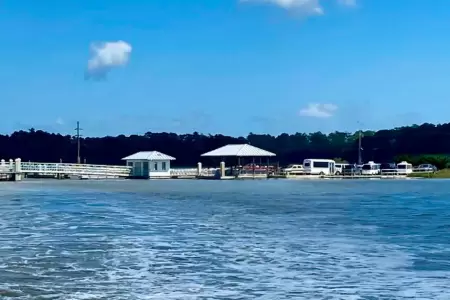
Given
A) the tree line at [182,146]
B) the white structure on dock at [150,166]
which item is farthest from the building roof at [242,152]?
the tree line at [182,146]

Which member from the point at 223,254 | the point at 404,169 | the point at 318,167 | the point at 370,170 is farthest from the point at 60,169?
the point at 223,254

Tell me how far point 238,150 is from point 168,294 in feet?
231

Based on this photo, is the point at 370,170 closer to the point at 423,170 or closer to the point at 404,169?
the point at 404,169

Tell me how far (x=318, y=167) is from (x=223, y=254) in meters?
73.0

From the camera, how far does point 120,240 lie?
62.0 feet

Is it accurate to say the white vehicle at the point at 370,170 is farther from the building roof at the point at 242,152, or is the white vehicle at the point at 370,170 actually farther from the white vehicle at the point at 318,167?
the building roof at the point at 242,152

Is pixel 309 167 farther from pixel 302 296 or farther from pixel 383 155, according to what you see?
pixel 302 296

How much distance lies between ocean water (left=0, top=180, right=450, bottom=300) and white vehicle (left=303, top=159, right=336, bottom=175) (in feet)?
190

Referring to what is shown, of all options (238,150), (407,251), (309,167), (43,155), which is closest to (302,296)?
(407,251)

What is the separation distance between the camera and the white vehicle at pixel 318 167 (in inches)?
3413

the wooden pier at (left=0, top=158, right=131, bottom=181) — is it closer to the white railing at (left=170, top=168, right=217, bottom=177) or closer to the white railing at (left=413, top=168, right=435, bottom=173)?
the white railing at (left=170, top=168, right=217, bottom=177)

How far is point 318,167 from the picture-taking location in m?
88.6

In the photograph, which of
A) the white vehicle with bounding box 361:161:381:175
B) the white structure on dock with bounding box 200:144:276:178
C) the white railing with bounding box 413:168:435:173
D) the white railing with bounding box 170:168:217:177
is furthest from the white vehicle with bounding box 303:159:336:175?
the white railing with bounding box 170:168:217:177

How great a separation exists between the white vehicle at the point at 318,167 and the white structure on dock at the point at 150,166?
16.0m
